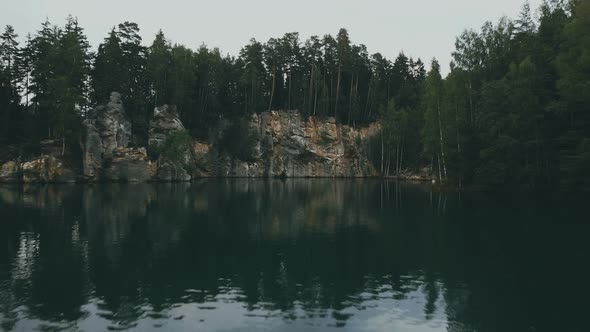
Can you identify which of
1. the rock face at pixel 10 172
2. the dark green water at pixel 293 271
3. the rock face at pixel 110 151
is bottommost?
the dark green water at pixel 293 271

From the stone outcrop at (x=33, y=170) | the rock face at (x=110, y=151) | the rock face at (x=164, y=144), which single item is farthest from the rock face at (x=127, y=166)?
the stone outcrop at (x=33, y=170)

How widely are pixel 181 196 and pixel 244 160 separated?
49.8 metres

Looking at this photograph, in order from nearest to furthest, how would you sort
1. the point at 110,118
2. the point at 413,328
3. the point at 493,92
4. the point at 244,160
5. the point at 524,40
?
the point at 413,328
the point at 493,92
the point at 524,40
the point at 110,118
the point at 244,160

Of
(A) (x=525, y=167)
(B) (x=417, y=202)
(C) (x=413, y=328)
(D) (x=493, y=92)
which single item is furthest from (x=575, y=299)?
(D) (x=493, y=92)

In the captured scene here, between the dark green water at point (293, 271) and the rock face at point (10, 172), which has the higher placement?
the rock face at point (10, 172)

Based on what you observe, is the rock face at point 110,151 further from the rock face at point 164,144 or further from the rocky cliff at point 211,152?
the rock face at point 164,144

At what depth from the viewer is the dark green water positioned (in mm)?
14258

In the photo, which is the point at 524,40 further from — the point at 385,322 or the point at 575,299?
the point at 385,322

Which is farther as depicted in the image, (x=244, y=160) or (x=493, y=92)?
(x=244, y=160)

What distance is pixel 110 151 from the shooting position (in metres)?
77.9

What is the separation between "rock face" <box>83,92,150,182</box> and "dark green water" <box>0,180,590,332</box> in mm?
39972

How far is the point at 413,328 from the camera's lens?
13695 mm

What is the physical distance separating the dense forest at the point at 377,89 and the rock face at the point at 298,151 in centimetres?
379

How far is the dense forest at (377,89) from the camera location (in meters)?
49.9
